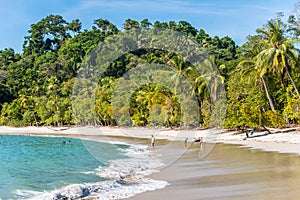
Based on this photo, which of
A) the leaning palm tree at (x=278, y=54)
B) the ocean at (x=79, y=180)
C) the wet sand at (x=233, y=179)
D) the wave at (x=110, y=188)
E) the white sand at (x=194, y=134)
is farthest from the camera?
the leaning palm tree at (x=278, y=54)

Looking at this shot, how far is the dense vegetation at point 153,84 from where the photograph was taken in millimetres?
29312

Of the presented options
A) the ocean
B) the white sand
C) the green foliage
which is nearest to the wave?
the ocean

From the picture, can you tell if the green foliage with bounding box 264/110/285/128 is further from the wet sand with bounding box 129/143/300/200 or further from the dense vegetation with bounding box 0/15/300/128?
the wet sand with bounding box 129/143/300/200

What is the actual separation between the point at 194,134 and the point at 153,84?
1254cm

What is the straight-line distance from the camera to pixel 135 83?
155ft

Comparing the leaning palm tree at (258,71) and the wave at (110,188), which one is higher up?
the leaning palm tree at (258,71)

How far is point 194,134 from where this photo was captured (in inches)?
1387

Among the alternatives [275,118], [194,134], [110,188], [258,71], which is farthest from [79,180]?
[194,134]

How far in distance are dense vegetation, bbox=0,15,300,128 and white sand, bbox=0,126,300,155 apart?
1351 millimetres

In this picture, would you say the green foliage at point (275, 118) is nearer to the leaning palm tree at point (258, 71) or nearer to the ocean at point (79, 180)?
the leaning palm tree at point (258, 71)

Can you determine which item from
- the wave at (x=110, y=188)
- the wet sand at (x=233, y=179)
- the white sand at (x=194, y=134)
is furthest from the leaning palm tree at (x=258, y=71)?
the wave at (x=110, y=188)

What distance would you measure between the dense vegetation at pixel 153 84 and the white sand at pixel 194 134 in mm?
1351

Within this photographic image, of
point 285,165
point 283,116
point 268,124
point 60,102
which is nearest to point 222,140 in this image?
point 268,124

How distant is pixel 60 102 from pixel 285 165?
50892 millimetres
